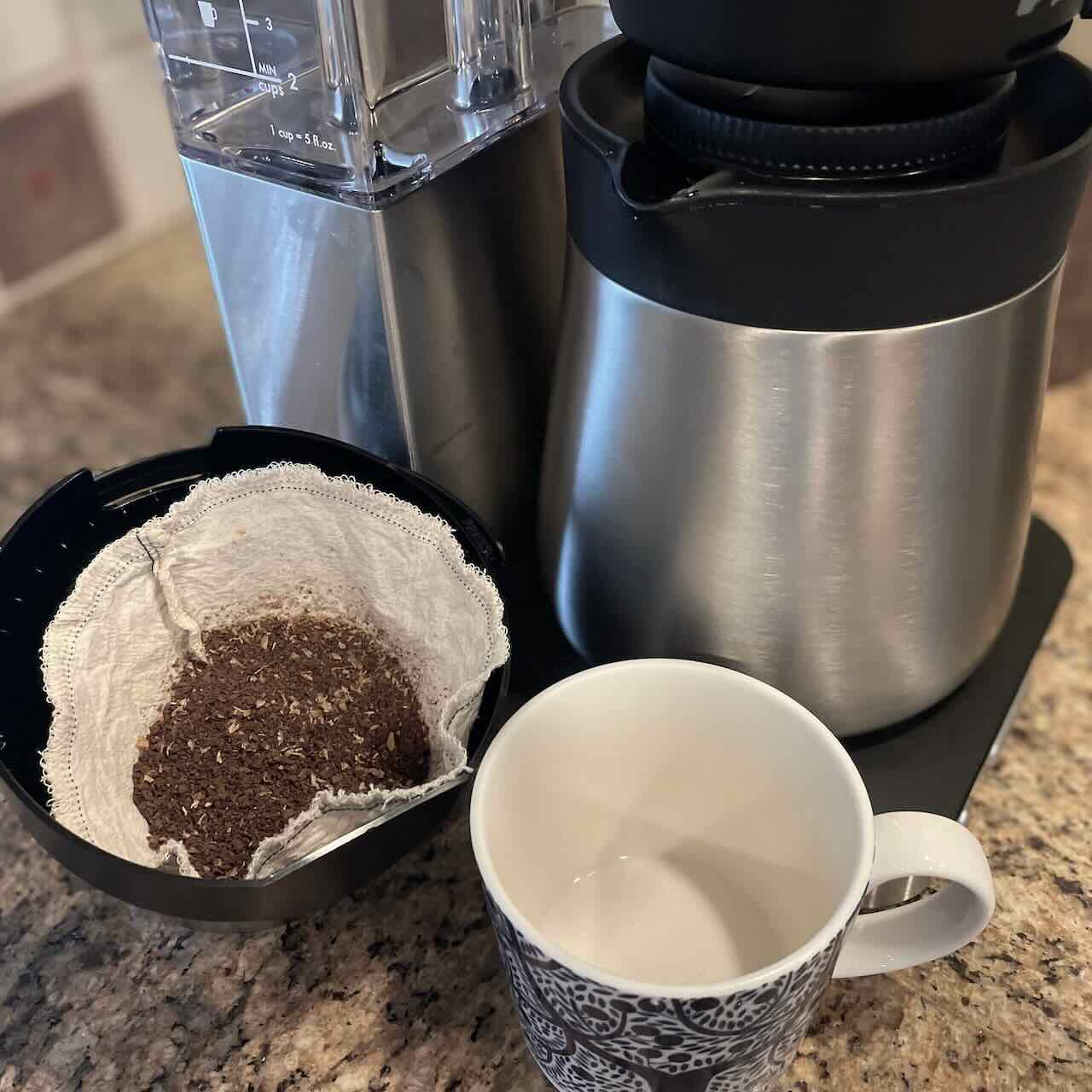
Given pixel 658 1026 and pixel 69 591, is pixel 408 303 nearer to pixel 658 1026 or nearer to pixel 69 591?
pixel 69 591

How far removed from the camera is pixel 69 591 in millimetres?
408

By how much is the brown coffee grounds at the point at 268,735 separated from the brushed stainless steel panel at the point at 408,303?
0.29ft

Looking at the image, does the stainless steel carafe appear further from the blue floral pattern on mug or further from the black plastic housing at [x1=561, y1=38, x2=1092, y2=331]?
the blue floral pattern on mug

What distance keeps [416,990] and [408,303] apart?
254 mm

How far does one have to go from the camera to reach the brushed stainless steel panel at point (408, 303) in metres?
0.41

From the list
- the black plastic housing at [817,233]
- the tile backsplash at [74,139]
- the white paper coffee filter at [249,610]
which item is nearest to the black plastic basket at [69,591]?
the white paper coffee filter at [249,610]

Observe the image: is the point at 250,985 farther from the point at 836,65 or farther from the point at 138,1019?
the point at 836,65

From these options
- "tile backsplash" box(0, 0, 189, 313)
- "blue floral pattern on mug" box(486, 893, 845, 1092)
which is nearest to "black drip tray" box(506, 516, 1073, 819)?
"blue floral pattern on mug" box(486, 893, 845, 1092)

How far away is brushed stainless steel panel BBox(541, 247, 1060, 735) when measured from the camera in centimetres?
35

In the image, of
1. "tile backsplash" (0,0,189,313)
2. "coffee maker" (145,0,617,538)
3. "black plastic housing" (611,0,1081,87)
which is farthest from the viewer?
"tile backsplash" (0,0,189,313)

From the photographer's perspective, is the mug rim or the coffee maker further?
the coffee maker

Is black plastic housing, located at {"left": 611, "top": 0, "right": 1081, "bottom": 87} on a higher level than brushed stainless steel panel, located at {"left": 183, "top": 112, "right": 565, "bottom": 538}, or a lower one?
higher

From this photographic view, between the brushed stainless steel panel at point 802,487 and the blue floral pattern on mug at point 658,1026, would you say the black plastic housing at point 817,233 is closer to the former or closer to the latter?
the brushed stainless steel panel at point 802,487

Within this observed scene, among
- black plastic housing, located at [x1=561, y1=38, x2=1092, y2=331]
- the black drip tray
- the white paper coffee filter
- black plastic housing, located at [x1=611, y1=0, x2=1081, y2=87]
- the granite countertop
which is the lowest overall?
the granite countertop
